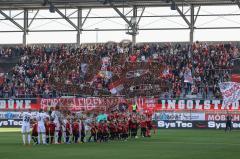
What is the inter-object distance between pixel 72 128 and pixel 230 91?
20.3 m

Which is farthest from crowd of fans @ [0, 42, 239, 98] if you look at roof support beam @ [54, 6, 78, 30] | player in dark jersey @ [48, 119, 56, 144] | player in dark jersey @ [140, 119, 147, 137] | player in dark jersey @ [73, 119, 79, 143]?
player in dark jersey @ [48, 119, 56, 144]

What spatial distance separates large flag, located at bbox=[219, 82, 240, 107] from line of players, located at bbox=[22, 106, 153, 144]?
42.4 feet

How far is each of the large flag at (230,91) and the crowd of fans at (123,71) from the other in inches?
171

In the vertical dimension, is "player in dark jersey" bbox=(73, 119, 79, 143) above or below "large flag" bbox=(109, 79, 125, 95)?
below

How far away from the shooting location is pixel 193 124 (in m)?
61.5

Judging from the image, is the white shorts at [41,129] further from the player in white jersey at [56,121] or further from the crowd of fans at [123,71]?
the crowd of fans at [123,71]

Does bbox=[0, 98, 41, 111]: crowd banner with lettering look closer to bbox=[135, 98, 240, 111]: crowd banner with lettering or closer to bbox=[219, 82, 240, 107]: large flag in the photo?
bbox=[135, 98, 240, 111]: crowd banner with lettering

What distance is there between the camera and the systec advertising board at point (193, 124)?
60322 mm

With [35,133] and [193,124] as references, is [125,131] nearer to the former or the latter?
[35,133]

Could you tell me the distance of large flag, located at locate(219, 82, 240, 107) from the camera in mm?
55906

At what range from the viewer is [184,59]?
6694 centimetres

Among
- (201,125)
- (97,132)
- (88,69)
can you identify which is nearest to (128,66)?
(88,69)

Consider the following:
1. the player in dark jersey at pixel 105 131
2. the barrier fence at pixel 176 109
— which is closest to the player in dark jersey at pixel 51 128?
the player in dark jersey at pixel 105 131

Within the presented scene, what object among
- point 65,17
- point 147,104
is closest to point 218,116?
point 147,104
